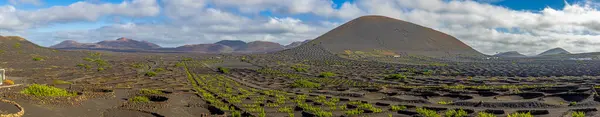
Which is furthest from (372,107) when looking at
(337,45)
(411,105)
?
(337,45)

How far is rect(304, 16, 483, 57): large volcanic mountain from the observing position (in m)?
163

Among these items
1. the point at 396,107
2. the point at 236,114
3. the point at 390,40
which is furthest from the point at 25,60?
the point at 390,40

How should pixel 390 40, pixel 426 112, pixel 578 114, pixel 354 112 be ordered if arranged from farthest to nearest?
pixel 390 40 < pixel 354 112 < pixel 426 112 < pixel 578 114

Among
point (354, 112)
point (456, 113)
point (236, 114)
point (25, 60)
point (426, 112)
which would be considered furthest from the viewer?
point (25, 60)

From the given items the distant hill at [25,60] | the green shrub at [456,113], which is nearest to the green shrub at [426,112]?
the green shrub at [456,113]

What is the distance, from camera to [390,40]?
17662 centimetres

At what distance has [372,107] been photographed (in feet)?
75.2

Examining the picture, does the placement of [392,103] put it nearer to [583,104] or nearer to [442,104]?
[442,104]

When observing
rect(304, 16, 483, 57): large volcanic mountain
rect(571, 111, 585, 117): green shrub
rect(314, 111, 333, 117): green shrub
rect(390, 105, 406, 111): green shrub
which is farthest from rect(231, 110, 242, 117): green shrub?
rect(304, 16, 483, 57): large volcanic mountain

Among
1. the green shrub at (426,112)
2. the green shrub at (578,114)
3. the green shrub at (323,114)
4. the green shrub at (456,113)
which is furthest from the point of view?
the green shrub at (323,114)

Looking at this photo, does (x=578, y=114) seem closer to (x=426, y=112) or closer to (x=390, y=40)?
(x=426, y=112)

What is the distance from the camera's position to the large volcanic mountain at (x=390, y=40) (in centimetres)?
16338

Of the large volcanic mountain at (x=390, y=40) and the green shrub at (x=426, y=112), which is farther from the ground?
the large volcanic mountain at (x=390, y=40)

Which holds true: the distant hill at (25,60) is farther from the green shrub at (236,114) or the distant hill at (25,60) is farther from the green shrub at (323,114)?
the green shrub at (323,114)
